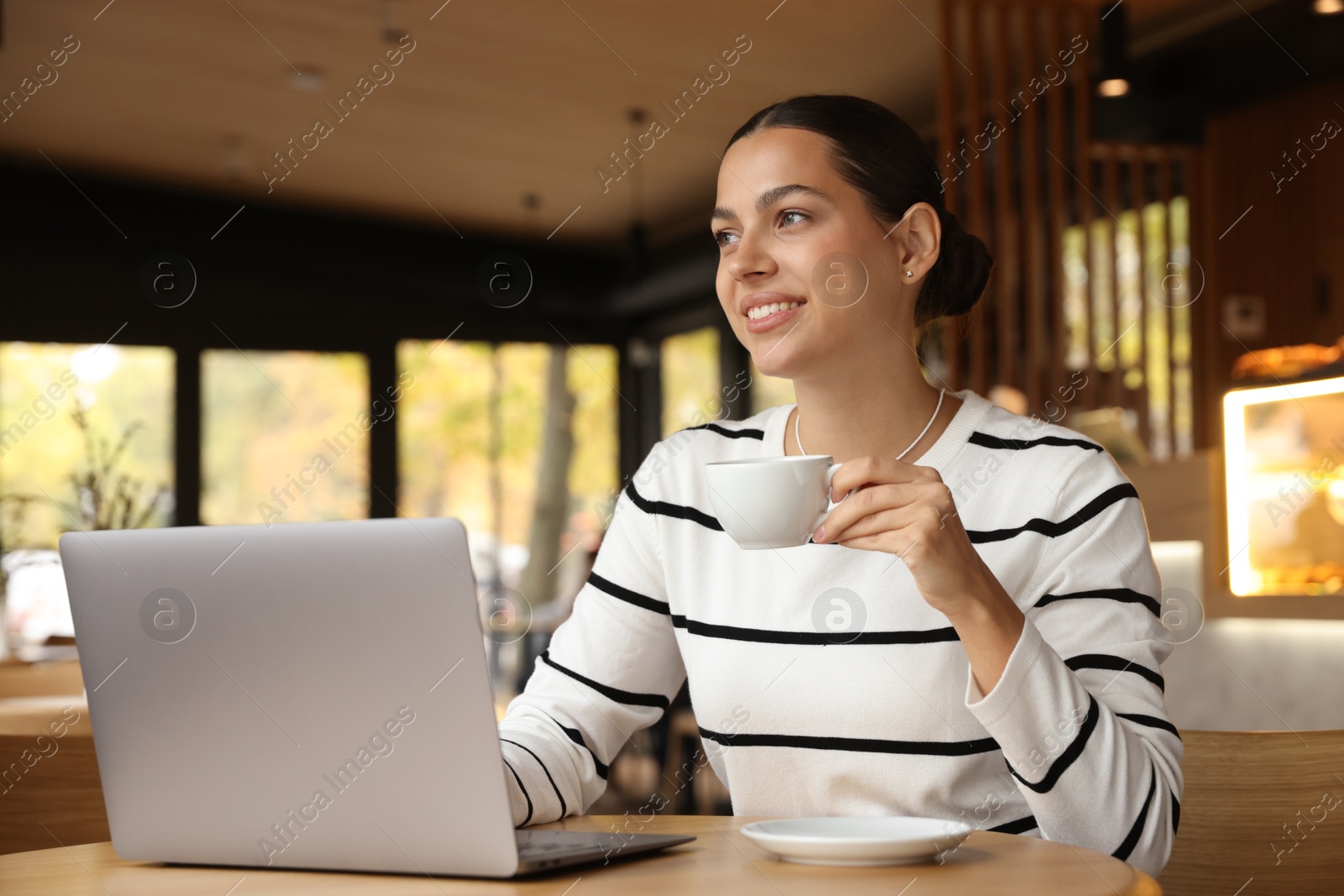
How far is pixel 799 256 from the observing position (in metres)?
1.43

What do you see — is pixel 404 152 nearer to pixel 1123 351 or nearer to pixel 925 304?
pixel 1123 351

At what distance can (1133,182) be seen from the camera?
5.38m

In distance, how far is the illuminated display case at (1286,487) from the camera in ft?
7.80

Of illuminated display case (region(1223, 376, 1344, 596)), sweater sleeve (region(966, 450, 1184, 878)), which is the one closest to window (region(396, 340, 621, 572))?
illuminated display case (region(1223, 376, 1344, 596))

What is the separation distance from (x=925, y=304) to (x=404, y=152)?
5.44 meters

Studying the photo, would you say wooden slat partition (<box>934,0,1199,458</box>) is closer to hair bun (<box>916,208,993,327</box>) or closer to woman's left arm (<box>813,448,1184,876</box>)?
hair bun (<box>916,208,993,327</box>)

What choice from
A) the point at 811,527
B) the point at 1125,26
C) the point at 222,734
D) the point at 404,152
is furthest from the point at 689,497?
the point at 404,152

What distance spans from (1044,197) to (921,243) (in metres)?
4.07

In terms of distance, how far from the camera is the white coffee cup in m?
0.98

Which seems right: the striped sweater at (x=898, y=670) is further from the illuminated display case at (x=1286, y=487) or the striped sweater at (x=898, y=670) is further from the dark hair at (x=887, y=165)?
the illuminated display case at (x=1286, y=487)

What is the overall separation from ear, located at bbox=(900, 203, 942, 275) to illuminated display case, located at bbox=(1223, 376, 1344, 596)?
1.24m

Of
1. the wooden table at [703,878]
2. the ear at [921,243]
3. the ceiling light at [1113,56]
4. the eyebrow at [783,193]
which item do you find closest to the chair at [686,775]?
the ceiling light at [1113,56]

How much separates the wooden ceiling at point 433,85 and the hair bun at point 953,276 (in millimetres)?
3359

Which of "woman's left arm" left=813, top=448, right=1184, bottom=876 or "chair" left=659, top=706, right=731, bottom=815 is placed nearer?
"woman's left arm" left=813, top=448, right=1184, bottom=876
